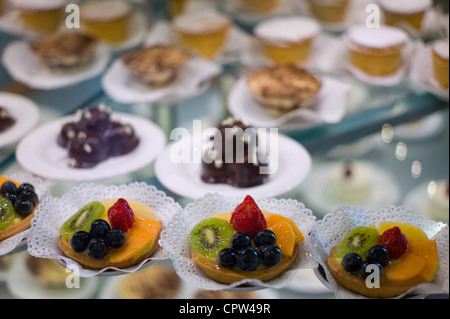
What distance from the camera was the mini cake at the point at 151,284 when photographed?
5.48ft

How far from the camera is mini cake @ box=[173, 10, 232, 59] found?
9.54 feet

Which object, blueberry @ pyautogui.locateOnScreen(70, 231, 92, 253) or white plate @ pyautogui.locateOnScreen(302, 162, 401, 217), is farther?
white plate @ pyautogui.locateOnScreen(302, 162, 401, 217)

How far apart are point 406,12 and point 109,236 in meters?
1.99

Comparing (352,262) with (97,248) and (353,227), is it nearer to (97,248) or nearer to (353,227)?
(353,227)

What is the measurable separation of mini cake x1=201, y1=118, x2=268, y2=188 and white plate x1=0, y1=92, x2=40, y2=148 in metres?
0.80

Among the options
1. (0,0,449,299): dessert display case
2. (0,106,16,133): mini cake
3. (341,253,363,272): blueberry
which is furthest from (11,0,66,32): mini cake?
(341,253,363,272): blueberry

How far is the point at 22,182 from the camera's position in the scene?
1.94m

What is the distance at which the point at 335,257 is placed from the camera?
156 centimetres

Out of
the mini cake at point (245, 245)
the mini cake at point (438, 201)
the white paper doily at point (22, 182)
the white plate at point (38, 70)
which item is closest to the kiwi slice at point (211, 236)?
the mini cake at point (245, 245)

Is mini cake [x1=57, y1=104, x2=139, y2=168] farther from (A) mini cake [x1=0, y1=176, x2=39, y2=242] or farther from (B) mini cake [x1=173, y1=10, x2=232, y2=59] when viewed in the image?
(B) mini cake [x1=173, y1=10, x2=232, y2=59]

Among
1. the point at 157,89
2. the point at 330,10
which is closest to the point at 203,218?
the point at 157,89

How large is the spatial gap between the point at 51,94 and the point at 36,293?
123 cm

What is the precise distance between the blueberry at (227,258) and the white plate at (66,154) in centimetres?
70

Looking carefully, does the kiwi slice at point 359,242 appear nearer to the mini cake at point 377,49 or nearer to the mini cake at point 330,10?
the mini cake at point 377,49
